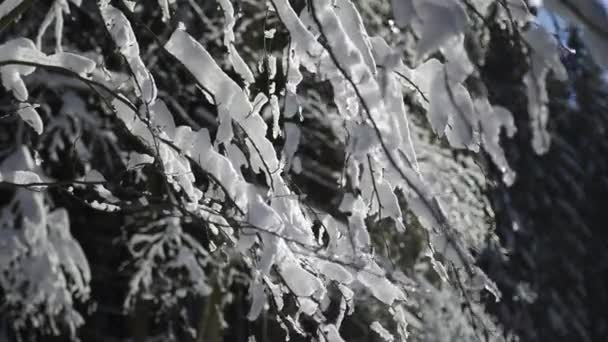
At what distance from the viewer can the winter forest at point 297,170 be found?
1.59 metres

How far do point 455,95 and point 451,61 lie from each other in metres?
0.06

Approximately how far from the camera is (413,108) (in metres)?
6.18

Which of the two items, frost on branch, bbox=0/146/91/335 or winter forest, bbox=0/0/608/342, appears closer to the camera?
winter forest, bbox=0/0/608/342

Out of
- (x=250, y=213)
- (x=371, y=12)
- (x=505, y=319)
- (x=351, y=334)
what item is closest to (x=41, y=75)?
(x=371, y=12)

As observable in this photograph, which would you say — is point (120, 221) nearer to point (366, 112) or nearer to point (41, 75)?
point (41, 75)

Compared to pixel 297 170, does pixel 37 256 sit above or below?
below

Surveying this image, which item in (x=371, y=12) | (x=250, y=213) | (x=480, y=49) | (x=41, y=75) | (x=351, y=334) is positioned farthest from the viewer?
(x=351, y=334)

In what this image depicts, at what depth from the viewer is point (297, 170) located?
218 cm

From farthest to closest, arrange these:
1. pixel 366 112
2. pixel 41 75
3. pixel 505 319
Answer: pixel 505 319 < pixel 41 75 < pixel 366 112

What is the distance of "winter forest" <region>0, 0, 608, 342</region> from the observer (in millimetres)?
1591

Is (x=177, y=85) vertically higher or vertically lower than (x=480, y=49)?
lower

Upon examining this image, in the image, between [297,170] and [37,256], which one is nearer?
[297,170]

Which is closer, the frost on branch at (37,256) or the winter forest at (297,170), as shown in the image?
the winter forest at (297,170)

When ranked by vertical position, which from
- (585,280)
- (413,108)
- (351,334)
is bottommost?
(585,280)
